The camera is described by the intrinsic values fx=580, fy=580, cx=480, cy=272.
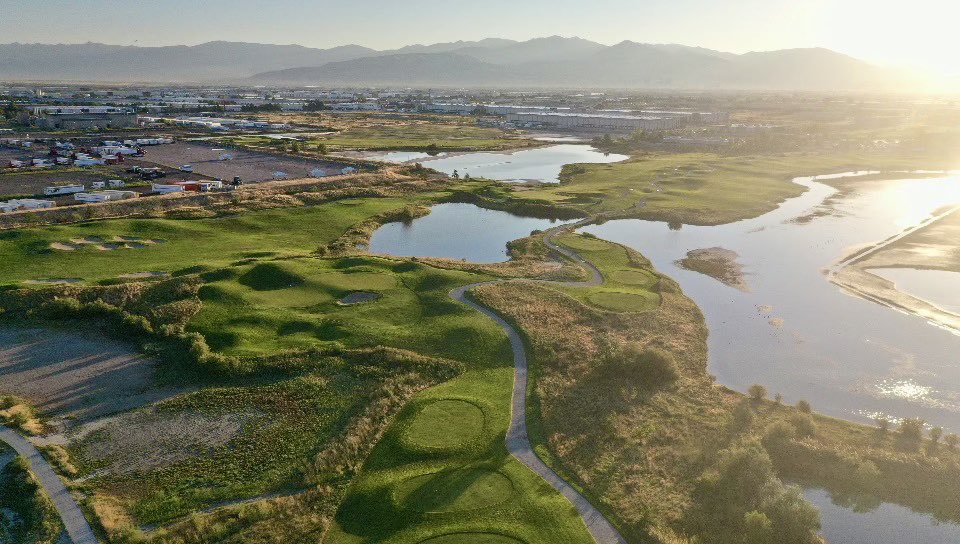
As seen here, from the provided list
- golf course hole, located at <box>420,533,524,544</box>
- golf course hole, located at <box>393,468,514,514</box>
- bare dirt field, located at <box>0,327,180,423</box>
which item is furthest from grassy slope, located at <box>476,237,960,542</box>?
bare dirt field, located at <box>0,327,180,423</box>

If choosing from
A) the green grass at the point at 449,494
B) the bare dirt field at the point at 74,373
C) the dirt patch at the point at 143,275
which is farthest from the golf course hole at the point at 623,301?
the dirt patch at the point at 143,275

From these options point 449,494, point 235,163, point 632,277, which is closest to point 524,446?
point 449,494

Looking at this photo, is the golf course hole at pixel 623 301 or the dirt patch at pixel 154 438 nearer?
the dirt patch at pixel 154 438

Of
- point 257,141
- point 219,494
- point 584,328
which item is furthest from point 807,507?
point 257,141

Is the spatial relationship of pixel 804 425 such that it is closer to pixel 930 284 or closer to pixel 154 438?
pixel 154 438

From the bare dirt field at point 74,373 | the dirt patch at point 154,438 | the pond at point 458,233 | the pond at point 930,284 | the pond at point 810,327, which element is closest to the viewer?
the dirt patch at point 154,438

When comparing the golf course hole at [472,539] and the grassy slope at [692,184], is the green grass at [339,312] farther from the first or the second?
the grassy slope at [692,184]

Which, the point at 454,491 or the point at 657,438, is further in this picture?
the point at 657,438
